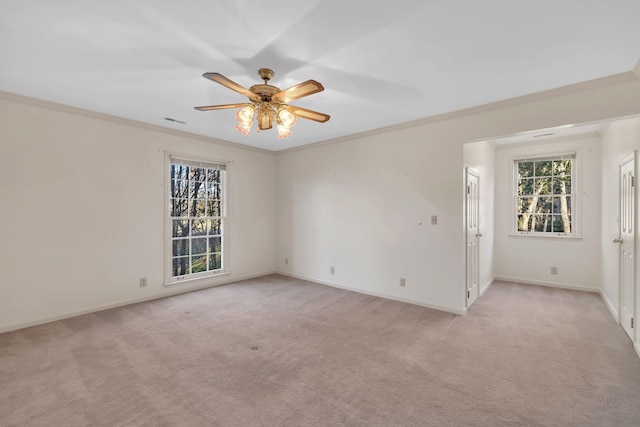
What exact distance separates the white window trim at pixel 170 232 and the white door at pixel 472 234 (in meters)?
3.84

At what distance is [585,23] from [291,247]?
4.89 metres

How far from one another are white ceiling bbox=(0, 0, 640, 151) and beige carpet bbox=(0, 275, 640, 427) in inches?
100

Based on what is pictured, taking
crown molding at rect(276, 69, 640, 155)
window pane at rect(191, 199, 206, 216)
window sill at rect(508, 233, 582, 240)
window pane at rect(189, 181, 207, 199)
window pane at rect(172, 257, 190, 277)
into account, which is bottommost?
window pane at rect(172, 257, 190, 277)

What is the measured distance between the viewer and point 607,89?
2.72 meters

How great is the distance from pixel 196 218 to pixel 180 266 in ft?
2.65

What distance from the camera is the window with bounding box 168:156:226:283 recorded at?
15.2ft

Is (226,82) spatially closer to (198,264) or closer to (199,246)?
(199,246)

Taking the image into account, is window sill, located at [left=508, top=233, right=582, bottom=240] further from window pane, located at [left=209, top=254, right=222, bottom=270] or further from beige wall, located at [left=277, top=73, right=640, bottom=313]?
window pane, located at [left=209, top=254, right=222, bottom=270]

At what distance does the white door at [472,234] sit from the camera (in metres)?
3.88

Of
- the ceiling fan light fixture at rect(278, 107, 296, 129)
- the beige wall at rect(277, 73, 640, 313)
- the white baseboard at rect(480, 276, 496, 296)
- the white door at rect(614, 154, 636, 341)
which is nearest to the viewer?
the ceiling fan light fixture at rect(278, 107, 296, 129)

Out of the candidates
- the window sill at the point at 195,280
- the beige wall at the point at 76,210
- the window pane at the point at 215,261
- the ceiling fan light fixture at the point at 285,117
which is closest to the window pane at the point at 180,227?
the beige wall at the point at 76,210

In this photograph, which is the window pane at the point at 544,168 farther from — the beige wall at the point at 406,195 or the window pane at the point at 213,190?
the window pane at the point at 213,190

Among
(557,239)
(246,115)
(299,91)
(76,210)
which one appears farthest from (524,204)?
(76,210)

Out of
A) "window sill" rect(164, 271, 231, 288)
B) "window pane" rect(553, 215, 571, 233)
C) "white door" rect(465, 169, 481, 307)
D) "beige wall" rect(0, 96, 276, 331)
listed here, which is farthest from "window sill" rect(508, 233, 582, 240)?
"beige wall" rect(0, 96, 276, 331)
